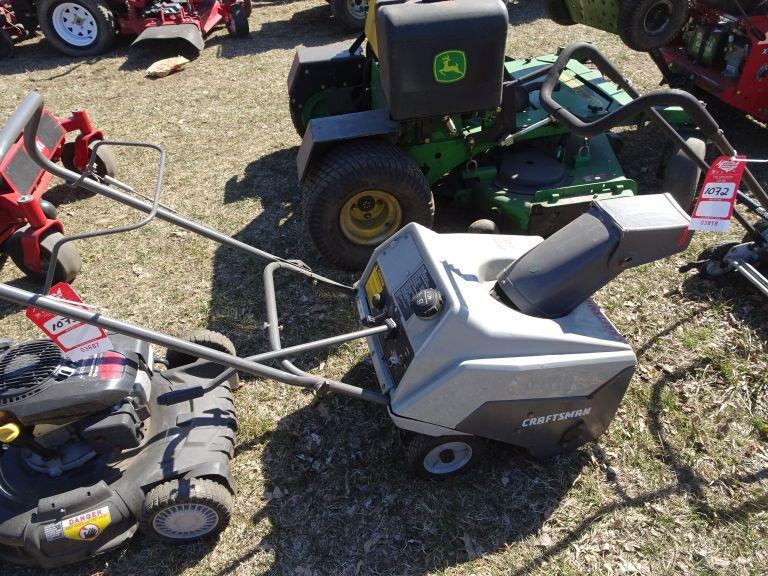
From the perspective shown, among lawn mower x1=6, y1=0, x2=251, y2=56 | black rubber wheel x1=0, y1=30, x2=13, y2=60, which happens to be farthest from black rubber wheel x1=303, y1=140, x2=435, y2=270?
black rubber wheel x1=0, y1=30, x2=13, y2=60

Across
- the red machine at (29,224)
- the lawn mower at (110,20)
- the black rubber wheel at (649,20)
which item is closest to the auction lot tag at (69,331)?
the red machine at (29,224)

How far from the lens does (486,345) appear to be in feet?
7.78

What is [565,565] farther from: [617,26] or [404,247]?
[617,26]

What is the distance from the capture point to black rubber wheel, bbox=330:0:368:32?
8438mm

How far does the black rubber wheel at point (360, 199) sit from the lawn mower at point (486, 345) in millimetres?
1086

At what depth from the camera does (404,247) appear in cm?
288

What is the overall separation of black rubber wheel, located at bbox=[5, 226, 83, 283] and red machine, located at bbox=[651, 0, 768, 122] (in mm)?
5618

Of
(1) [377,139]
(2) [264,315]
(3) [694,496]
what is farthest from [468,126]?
(3) [694,496]

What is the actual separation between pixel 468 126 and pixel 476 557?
2797 mm

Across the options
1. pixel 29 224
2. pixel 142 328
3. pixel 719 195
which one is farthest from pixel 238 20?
pixel 719 195

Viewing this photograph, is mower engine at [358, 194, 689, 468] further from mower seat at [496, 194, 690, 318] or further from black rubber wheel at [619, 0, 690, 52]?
black rubber wheel at [619, 0, 690, 52]

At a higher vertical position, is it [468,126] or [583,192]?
[468,126]

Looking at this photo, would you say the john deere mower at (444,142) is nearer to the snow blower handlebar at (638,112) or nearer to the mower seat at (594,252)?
the snow blower handlebar at (638,112)

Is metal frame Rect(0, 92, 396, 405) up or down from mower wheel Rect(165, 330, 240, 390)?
up
